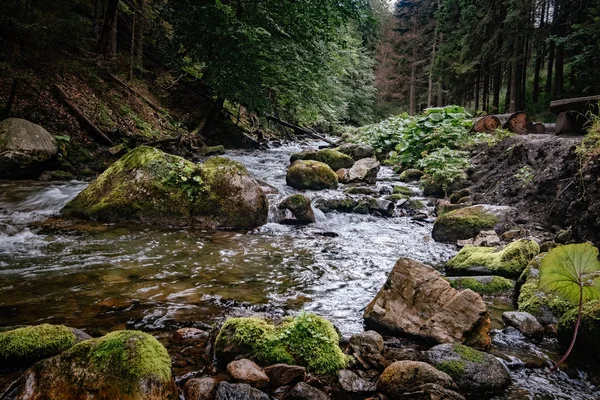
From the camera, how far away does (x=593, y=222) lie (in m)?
4.64

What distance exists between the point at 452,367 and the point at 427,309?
74 centimetres

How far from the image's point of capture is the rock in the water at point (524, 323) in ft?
10.5

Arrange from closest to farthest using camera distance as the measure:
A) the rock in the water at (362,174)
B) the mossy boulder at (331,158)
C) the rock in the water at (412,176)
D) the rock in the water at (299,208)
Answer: the rock in the water at (299,208) < the rock in the water at (362,174) < the rock in the water at (412,176) < the mossy boulder at (331,158)

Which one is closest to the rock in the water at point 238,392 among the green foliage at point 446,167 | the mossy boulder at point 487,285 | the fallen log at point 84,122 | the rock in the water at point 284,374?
the rock in the water at point 284,374

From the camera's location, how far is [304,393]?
229 centimetres

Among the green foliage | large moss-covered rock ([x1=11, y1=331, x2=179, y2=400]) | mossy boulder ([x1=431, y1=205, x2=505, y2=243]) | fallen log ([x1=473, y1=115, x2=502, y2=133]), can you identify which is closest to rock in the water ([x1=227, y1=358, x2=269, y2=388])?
large moss-covered rock ([x1=11, y1=331, x2=179, y2=400])

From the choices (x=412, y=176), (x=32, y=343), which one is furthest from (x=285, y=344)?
(x=412, y=176)

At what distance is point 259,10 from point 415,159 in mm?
7748

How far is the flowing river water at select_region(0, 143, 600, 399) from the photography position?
316 centimetres

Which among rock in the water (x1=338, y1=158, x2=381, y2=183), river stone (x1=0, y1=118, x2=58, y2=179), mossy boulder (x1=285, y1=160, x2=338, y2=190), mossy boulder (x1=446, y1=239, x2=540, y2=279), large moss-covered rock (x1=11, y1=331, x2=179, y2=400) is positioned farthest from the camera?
rock in the water (x1=338, y1=158, x2=381, y2=183)

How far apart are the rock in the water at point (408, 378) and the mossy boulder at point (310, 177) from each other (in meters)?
8.07

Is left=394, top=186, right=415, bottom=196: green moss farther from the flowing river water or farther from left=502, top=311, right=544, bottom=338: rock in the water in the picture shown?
left=502, top=311, right=544, bottom=338: rock in the water

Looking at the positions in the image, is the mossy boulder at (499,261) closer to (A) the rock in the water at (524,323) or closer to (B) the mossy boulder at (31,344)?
(A) the rock in the water at (524,323)

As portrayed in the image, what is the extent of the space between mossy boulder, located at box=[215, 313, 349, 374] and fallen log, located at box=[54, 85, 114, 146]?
10.0 metres
